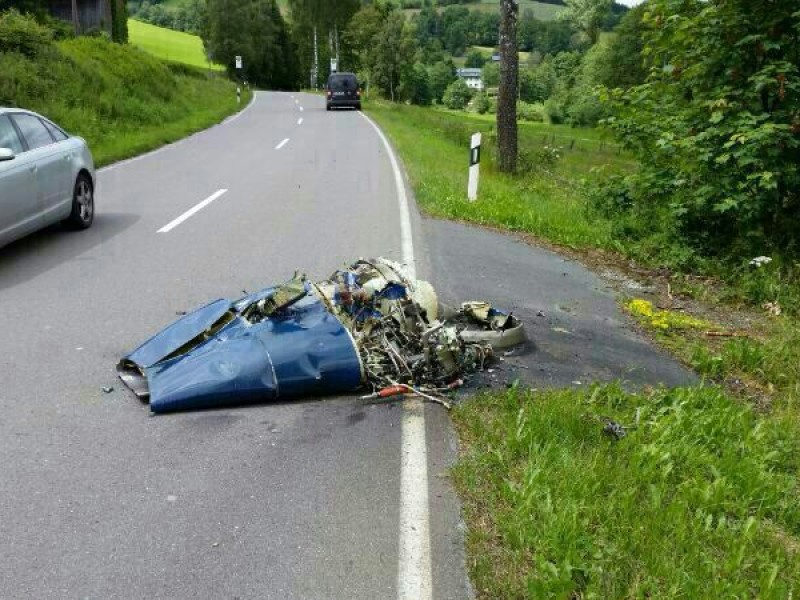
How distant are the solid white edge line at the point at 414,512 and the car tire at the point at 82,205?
6343 millimetres

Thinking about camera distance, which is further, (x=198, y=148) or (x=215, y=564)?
(x=198, y=148)

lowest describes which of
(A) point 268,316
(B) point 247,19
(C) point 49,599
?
(C) point 49,599

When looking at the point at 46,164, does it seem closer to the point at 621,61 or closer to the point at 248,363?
the point at 248,363

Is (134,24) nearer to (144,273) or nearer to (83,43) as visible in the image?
(83,43)

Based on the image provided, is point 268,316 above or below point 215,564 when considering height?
above

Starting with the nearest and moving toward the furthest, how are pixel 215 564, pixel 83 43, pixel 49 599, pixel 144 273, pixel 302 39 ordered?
pixel 49 599 < pixel 215 564 < pixel 144 273 < pixel 83 43 < pixel 302 39

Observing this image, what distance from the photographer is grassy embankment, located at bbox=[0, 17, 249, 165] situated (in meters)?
18.2

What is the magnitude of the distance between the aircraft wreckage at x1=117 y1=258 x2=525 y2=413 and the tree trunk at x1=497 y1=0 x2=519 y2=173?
10.3 meters

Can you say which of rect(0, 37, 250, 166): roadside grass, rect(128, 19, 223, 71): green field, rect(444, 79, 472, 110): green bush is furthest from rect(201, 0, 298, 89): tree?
rect(0, 37, 250, 166): roadside grass

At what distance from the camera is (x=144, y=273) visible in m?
7.31

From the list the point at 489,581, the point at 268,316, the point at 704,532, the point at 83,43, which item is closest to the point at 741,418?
the point at 704,532

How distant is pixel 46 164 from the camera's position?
27.1ft

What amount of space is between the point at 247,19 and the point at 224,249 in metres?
69.5

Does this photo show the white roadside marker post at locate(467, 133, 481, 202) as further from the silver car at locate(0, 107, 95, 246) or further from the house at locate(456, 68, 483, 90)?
the house at locate(456, 68, 483, 90)
